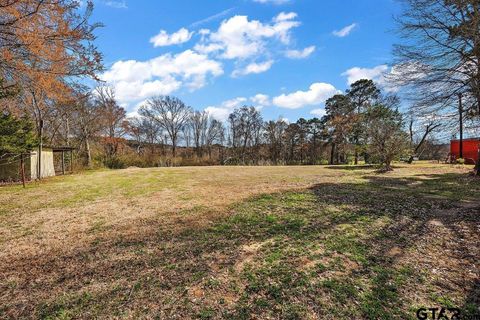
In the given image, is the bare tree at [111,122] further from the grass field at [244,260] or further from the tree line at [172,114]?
the grass field at [244,260]

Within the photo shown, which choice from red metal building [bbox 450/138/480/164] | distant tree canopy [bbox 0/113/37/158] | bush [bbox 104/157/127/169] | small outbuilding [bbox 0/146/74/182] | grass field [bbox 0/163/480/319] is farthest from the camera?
bush [bbox 104/157/127/169]

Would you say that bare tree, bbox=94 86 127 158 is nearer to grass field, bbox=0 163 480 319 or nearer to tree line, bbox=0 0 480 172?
tree line, bbox=0 0 480 172

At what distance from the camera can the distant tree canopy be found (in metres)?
10.4

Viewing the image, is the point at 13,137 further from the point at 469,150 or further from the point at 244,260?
the point at 469,150

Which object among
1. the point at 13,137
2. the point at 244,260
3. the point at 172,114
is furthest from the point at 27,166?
the point at 172,114

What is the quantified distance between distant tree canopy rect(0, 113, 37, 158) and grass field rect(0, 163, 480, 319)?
5.19 m

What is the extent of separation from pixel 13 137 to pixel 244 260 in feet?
39.0

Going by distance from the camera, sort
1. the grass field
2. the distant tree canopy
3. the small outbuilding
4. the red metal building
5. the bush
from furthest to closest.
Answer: the bush → the red metal building → the small outbuilding → the distant tree canopy → the grass field

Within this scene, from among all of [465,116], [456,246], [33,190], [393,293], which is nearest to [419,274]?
[393,293]

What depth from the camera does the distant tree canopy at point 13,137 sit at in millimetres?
10438

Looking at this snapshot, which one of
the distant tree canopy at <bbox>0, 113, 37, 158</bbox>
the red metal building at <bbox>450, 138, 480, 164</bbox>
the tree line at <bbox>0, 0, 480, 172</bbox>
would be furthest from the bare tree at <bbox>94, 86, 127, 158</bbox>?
the red metal building at <bbox>450, 138, 480, 164</bbox>

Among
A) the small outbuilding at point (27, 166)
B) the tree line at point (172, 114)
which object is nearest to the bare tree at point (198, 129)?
the tree line at point (172, 114)

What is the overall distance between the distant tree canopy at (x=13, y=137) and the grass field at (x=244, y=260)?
519cm

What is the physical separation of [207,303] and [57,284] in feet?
6.18
